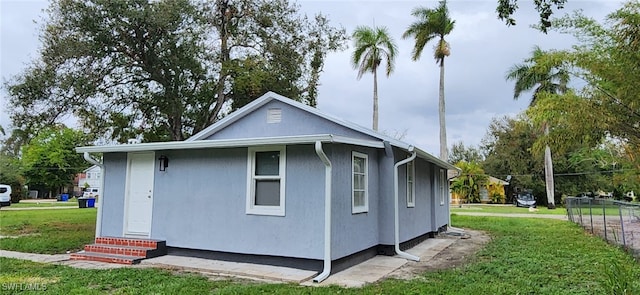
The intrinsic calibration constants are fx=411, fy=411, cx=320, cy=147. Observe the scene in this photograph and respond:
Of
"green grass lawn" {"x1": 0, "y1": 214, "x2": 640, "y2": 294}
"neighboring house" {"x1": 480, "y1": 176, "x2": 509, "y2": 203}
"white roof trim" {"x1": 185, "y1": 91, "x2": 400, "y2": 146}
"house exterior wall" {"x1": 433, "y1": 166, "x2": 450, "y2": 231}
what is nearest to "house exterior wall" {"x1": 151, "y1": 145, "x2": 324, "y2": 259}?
"green grass lawn" {"x1": 0, "y1": 214, "x2": 640, "y2": 294}

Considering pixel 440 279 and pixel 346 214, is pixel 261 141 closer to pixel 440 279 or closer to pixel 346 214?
pixel 346 214

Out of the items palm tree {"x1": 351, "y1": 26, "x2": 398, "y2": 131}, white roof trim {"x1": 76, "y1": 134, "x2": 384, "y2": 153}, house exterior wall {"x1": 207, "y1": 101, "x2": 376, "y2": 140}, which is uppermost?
palm tree {"x1": 351, "y1": 26, "x2": 398, "y2": 131}

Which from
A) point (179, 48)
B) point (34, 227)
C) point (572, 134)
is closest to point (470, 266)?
point (572, 134)

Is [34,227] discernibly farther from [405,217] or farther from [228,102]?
[405,217]

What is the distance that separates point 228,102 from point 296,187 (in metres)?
8.91

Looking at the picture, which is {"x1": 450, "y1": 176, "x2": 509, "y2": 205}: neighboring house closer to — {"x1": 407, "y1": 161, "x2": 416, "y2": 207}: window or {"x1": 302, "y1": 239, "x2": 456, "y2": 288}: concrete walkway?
{"x1": 407, "y1": 161, "x2": 416, "y2": 207}: window

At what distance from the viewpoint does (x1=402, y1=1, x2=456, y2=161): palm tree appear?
22125 millimetres

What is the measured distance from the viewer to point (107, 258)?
739 centimetres

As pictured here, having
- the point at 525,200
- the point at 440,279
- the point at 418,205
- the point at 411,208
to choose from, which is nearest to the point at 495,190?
the point at 525,200

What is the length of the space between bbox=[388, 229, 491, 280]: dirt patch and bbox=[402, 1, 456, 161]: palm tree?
→ 11253 mm

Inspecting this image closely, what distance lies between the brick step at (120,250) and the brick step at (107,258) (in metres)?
0.09

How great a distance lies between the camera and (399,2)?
36.1ft

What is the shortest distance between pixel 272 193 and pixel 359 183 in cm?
165

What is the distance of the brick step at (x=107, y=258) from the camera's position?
718 cm
